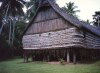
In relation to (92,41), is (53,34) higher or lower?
higher

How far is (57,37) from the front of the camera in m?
21.2

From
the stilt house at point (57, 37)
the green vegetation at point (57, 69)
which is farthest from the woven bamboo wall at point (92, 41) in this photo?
the green vegetation at point (57, 69)

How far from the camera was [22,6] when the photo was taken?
28875 mm

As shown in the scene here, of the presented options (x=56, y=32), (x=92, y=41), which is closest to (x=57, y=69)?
(x=56, y=32)

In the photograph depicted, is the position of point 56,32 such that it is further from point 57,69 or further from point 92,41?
point 57,69

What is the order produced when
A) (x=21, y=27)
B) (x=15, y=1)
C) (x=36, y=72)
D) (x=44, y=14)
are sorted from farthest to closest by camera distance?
1. (x=21, y=27)
2. (x=15, y=1)
3. (x=44, y=14)
4. (x=36, y=72)

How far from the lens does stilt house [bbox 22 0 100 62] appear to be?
19.8m

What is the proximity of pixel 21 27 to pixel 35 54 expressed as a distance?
729 inches

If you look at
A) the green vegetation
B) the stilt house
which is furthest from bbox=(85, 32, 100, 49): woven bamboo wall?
the green vegetation

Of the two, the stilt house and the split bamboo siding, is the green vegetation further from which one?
the split bamboo siding

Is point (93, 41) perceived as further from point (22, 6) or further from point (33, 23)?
point (22, 6)

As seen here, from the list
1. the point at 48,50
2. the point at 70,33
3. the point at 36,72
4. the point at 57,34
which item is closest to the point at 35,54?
the point at 48,50

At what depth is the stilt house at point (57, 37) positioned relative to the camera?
19.8 metres

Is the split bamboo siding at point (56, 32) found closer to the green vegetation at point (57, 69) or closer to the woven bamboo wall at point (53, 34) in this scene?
the woven bamboo wall at point (53, 34)
